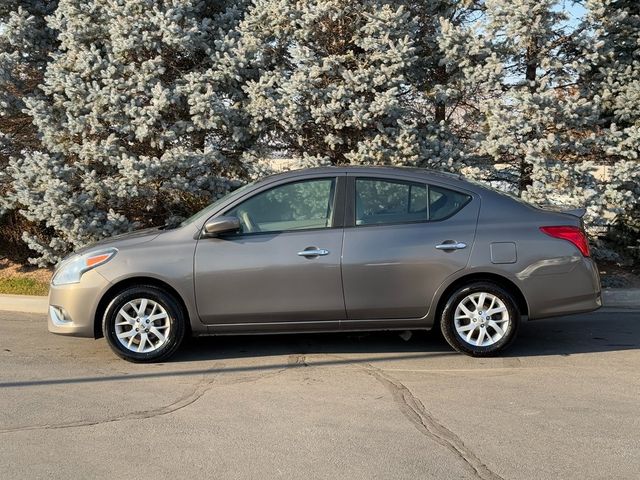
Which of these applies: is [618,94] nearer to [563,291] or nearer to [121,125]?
[563,291]

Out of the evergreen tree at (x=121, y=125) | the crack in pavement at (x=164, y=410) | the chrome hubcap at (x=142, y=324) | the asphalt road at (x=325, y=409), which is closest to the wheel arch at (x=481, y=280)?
the asphalt road at (x=325, y=409)

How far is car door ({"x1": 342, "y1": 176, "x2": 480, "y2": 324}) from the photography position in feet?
19.6

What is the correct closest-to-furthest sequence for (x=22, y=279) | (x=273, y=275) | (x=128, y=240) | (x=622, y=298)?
(x=273, y=275) → (x=128, y=240) → (x=622, y=298) → (x=22, y=279)

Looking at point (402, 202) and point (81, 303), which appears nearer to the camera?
point (81, 303)

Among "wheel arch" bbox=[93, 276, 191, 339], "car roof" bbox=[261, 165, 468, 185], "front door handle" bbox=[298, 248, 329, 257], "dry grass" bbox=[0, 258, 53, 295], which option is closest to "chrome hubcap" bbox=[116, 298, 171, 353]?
"wheel arch" bbox=[93, 276, 191, 339]

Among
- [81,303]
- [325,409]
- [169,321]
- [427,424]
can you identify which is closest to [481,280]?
[427,424]

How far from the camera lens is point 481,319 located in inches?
239

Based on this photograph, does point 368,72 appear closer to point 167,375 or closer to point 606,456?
point 167,375

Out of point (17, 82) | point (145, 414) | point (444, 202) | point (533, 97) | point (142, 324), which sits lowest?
point (145, 414)

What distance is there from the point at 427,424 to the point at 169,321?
2.51 metres

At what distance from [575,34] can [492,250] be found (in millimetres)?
4426

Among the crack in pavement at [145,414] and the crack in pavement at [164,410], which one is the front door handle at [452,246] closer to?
the crack in pavement at [164,410]

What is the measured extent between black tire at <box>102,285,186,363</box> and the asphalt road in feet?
0.42

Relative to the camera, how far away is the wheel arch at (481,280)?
19.9 feet
